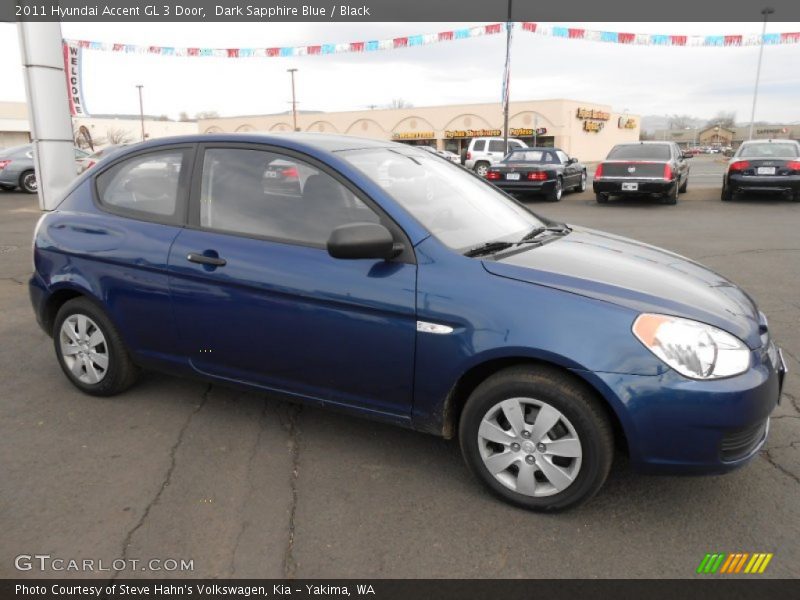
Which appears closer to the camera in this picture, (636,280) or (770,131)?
(636,280)

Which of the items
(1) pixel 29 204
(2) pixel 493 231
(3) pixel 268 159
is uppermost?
(3) pixel 268 159

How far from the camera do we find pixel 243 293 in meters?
3.26

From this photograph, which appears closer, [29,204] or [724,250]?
[724,250]

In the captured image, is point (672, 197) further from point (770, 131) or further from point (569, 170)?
point (770, 131)

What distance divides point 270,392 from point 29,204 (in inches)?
623

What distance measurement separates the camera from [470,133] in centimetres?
5466

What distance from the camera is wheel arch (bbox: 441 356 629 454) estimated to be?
8.72ft

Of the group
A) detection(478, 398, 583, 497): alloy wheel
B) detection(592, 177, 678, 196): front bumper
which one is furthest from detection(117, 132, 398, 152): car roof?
detection(592, 177, 678, 196): front bumper


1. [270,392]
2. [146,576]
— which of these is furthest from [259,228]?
[146,576]

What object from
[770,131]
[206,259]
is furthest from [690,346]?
[770,131]

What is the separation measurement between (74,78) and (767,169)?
14.5 metres

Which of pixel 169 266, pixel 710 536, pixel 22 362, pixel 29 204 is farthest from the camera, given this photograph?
pixel 29 204

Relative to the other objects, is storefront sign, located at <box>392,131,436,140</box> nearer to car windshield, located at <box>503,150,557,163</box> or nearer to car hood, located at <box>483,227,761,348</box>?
car windshield, located at <box>503,150,557,163</box>

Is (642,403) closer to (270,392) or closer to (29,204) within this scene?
(270,392)
